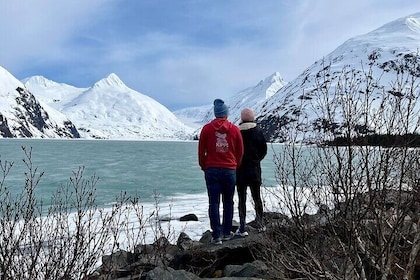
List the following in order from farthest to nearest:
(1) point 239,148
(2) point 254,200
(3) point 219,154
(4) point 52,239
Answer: (2) point 254,200
(1) point 239,148
(3) point 219,154
(4) point 52,239

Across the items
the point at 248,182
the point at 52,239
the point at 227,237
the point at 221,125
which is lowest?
the point at 227,237

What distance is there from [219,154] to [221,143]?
0.61 ft

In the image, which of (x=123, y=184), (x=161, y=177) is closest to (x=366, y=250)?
(x=123, y=184)

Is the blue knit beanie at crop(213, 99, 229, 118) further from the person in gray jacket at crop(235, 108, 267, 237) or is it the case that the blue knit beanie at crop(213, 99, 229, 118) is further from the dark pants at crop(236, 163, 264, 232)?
the dark pants at crop(236, 163, 264, 232)

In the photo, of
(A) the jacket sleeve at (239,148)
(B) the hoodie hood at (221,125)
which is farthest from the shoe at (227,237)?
(B) the hoodie hood at (221,125)

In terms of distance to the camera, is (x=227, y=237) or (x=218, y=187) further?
(x=227, y=237)

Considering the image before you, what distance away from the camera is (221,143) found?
22.6 feet

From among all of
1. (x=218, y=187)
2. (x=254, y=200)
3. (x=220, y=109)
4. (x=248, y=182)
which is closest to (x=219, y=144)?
(x=220, y=109)

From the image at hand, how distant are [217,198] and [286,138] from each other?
1.54m

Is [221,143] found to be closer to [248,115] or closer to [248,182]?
[248,115]

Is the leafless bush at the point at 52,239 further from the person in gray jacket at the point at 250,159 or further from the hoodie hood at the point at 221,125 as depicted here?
the person in gray jacket at the point at 250,159

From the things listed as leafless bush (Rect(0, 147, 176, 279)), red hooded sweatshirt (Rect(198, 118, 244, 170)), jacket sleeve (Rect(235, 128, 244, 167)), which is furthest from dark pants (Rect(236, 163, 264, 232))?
leafless bush (Rect(0, 147, 176, 279))

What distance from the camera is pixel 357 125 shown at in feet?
14.1

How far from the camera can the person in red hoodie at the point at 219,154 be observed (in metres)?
6.88
